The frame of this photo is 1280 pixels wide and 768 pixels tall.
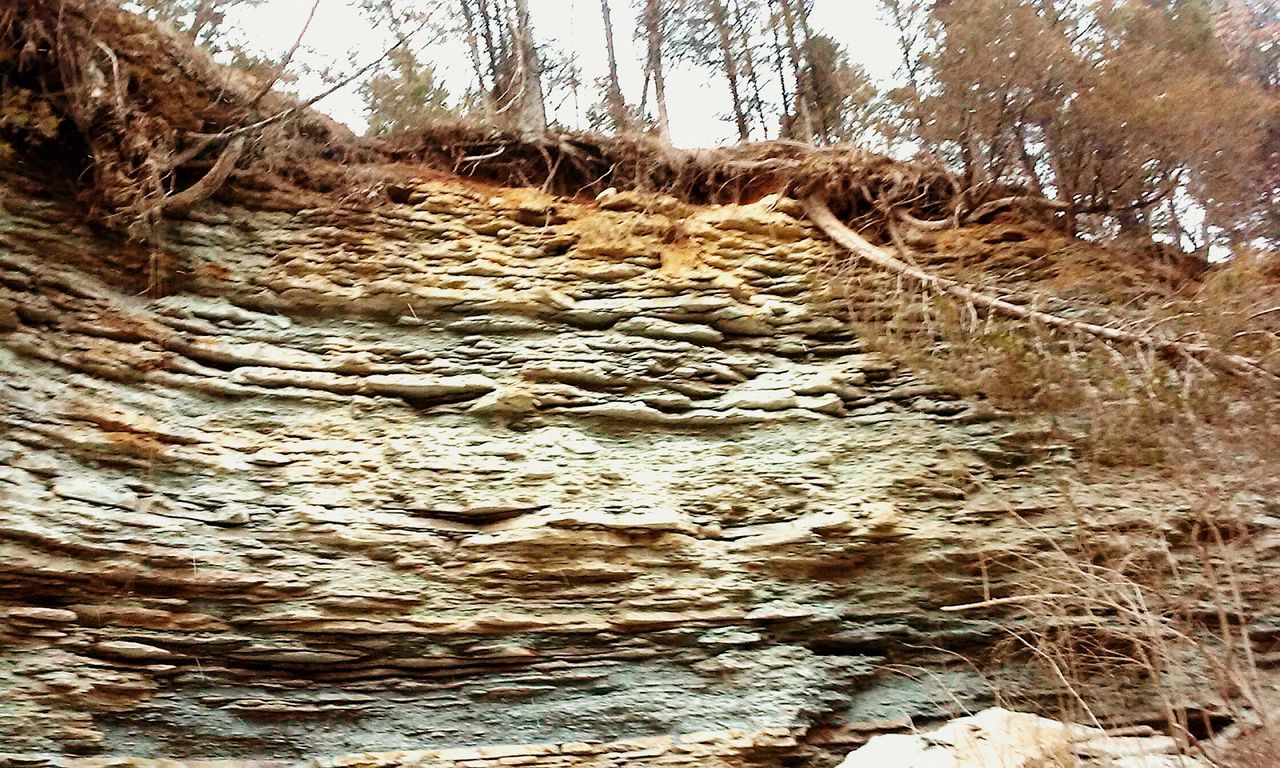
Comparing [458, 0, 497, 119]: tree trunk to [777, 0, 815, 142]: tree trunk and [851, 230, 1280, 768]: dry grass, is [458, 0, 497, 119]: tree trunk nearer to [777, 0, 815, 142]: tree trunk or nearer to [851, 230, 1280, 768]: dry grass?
[777, 0, 815, 142]: tree trunk

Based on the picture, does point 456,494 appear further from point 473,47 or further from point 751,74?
point 751,74

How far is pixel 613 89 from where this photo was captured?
823cm

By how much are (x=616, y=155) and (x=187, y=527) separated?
4326 mm

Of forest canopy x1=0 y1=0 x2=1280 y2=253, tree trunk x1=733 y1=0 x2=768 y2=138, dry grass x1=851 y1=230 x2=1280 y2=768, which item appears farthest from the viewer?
tree trunk x1=733 y1=0 x2=768 y2=138

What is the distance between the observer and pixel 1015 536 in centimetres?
497

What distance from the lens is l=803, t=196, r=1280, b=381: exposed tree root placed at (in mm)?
4664

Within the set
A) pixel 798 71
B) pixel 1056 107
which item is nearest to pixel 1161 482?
pixel 1056 107

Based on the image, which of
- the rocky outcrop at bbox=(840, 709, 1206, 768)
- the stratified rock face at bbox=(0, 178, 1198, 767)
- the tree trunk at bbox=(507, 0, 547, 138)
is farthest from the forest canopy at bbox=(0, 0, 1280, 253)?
the rocky outcrop at bbox=(840, 709, 1206, 768)

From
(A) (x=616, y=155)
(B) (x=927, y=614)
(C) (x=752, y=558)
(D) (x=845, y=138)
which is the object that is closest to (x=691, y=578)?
(C) (x=752, y=558)

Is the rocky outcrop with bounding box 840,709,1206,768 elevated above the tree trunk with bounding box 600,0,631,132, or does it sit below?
below

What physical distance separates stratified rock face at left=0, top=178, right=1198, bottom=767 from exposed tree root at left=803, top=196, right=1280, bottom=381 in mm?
636

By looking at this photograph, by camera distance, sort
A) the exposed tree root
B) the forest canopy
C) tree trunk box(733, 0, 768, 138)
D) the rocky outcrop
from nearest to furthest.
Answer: the rocky outcrop
the exposed tree root
the forest canopy
tree trunk box(733, 0, 768, 138)

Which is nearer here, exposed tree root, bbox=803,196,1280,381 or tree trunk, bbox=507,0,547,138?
exposed tree root, bbox=803,196,1280,381

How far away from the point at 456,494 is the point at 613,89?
5.21 m
